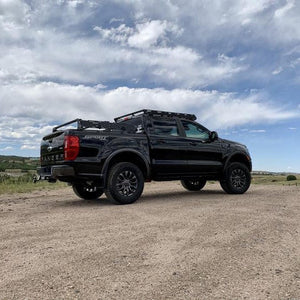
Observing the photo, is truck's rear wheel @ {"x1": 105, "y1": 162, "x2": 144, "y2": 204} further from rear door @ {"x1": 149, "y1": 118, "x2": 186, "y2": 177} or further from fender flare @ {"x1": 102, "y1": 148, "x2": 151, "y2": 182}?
rear door @ {"x1": 149, "y1": 118, "x2": 186, "y2": 177}

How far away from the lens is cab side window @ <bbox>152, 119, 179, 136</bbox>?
8621 millimetres

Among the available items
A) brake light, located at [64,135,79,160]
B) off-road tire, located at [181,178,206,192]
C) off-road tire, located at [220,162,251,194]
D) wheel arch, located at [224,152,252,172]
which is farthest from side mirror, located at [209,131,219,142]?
brake light, located at [64,135,79,160]

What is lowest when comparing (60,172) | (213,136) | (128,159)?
(60,172)

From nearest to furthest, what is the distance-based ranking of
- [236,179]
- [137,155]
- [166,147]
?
[137,155]
[166,147]
[236,179]

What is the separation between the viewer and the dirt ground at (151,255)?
291cm

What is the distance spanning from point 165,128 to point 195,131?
99 cm

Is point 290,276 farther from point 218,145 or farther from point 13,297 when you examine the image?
point 218,145

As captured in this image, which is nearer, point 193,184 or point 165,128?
point 165,128

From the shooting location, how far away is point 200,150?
361 inches

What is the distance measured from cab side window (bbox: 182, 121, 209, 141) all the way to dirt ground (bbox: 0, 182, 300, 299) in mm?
3192

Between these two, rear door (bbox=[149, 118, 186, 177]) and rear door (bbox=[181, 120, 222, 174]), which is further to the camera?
rear door (bbox=[181, 120, 222, 174])

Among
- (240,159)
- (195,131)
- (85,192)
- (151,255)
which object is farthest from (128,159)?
(151,255)

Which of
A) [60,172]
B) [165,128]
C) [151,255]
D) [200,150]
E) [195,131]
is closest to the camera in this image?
[151,255]

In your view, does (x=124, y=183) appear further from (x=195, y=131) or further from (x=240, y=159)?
(x=240, y=159)
